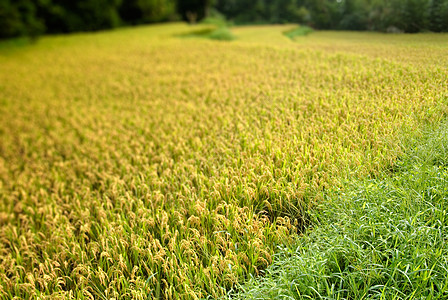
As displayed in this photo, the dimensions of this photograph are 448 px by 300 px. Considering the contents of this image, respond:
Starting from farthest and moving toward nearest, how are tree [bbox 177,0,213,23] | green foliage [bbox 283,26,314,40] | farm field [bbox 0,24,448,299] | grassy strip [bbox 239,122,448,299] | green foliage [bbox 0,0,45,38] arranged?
tree [bbox 177,0,213,23] → green foliage [bbox 0,0,45,38] → green foliage [bbox 283,26,314,40] → farm field [bbox 0,24,448,299] → grassy strip [bbox 239,122,448,299]

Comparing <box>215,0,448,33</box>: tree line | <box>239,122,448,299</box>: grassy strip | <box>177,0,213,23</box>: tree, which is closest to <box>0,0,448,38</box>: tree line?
<box>215,0,448,33</box>: tree line

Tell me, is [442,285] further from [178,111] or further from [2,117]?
[2,117]

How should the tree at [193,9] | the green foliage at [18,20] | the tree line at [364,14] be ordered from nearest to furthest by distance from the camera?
1. the tree line at [364,14]
2. the green foliage at [18,20]
3. the tree at [193,9]

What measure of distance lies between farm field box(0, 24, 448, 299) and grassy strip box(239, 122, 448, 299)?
130mm

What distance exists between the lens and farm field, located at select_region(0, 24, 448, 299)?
1.89 m

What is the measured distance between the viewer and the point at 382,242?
4.99ft

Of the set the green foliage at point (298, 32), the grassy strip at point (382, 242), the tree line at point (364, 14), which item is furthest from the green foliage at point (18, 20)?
the grassy strip at point (382, 242)

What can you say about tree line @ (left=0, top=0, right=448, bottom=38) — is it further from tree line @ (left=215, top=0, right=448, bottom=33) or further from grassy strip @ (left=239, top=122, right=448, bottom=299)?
grassy strip @ (left=239, top=122, right=448, bottom=299)

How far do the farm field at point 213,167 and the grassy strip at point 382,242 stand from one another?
130 mm

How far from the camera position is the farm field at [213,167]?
1.89m

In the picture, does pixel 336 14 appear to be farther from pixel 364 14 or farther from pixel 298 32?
pixel 298 32

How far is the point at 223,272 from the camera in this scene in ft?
5.96

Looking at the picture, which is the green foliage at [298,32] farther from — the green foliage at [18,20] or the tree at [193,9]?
the tree at [193,9]

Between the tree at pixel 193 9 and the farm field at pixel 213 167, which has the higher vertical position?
the tree at pixel 193 9
